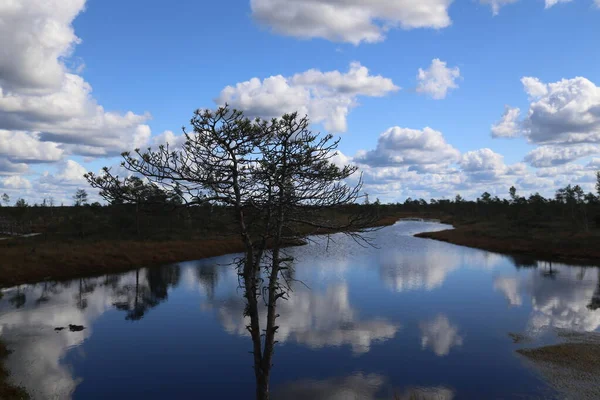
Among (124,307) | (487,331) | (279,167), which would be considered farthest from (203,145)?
(124,307)

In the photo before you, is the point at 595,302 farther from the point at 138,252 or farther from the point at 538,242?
the point at 138,252

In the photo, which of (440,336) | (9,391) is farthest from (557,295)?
(9,391)

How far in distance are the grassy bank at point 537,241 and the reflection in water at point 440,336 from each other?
128ft

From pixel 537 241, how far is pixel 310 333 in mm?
57714

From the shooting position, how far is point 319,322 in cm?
3152

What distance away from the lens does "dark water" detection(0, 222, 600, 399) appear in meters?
21.7

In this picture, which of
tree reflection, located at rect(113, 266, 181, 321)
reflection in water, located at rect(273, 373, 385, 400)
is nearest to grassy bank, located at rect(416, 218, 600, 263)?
reflection in water, located at rect(273, 373, 385, 400)

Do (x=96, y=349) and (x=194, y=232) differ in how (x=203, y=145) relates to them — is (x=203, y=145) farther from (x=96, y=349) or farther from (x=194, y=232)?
(x=194, y=232)

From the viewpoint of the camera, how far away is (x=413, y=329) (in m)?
29.9

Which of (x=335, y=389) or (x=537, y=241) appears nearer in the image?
(x=335, y=389)

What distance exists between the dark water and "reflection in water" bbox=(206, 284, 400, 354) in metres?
0.13

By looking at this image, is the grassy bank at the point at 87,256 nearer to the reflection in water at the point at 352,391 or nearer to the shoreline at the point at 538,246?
the reflection in water at the point at 352,391

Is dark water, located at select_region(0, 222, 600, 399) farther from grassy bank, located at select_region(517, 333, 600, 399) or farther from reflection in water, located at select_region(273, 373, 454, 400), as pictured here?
grassy bank, located at select_region(517, 333, 600, 399)

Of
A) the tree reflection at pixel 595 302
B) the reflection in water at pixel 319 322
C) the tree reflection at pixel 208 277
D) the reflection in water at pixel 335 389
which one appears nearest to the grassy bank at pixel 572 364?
the tree reflection at pixel 595 302
